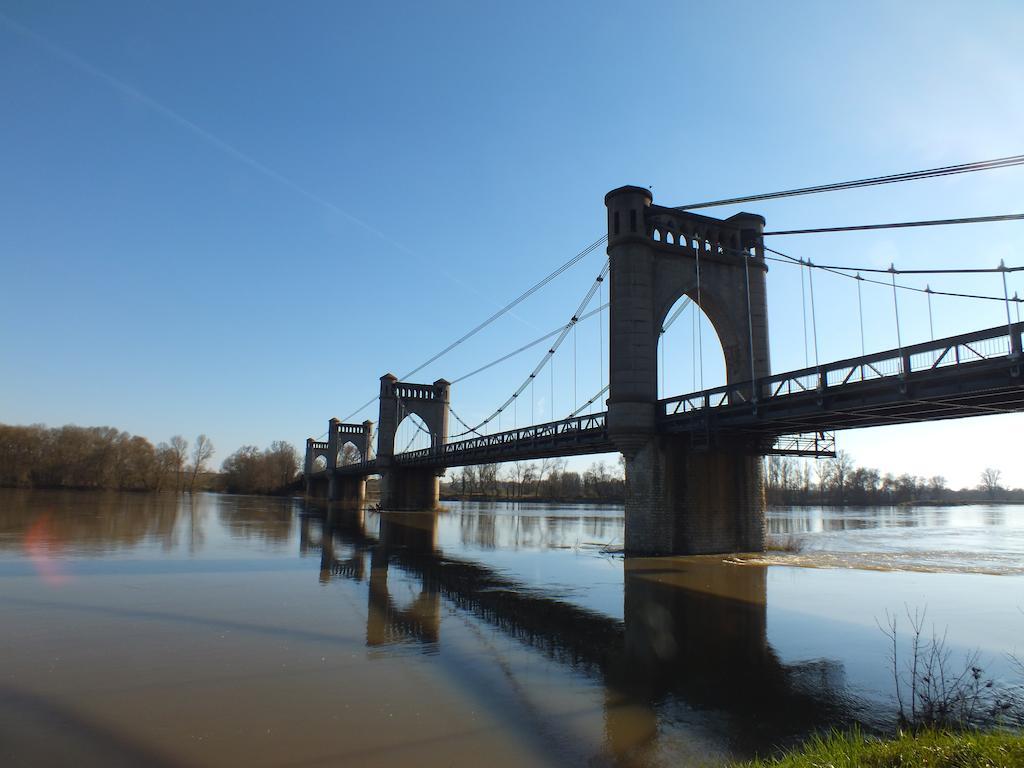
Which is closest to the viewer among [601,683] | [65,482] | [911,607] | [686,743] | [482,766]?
[482,766]

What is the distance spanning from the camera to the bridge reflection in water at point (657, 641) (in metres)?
8.09

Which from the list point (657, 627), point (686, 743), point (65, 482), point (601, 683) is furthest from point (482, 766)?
point (65, 482)

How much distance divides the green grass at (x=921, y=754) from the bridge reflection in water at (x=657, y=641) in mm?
1200

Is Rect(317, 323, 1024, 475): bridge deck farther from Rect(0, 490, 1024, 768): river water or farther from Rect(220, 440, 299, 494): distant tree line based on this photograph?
Rect(220, 440, 299, 494): distant tree line

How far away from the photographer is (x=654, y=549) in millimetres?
26062

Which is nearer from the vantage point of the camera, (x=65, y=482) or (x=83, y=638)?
(x=83, y=638)

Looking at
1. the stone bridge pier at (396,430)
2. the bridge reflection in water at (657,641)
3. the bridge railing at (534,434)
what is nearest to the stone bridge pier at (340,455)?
the stone bridge pier at (396,430)

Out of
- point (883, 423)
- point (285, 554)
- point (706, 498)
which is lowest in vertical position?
point (285, 554)

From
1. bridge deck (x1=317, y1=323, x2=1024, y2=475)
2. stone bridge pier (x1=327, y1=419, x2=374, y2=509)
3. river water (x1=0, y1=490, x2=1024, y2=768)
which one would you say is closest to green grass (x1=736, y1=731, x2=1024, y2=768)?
river water (x1=0, y1=490, x2=1024, y2=768)

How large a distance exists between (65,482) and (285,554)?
101 metres

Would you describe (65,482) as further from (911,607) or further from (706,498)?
(911,607)

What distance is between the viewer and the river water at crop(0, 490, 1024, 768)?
723 cm

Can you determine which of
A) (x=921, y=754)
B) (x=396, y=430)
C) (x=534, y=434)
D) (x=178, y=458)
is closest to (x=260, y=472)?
(x=178, y=458)

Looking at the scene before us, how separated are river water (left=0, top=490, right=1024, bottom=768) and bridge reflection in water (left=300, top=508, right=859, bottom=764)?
6cm
